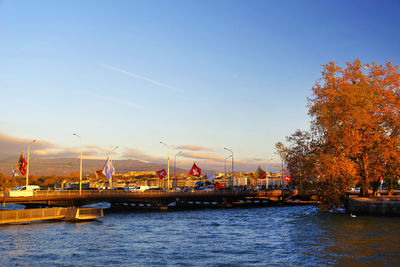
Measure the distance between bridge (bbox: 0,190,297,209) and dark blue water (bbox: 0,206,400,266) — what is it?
95.8 ft

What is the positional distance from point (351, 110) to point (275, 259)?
38.3 metres

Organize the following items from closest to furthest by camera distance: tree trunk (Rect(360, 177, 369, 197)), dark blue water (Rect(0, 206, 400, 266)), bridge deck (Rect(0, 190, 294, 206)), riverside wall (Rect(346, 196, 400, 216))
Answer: dark blue water (Rect(0, 206, 400, 266)) → riverside wall (Rect(346, 196, 400, 216)) → tree trunk (Rect(360, 177, 369, 197)) → bridge deck (Rect(0, 190, 294, 206))

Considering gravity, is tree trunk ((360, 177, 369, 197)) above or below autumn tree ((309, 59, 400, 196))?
below

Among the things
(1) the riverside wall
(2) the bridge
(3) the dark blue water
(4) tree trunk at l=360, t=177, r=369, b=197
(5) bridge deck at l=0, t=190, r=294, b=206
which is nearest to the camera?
(3) the dark blue water

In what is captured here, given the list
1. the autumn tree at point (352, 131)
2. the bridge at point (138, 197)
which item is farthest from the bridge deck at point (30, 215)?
the autumn tree at point (352, 131)

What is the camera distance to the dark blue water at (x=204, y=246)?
2745 cm

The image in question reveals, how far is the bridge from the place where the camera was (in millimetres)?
77562

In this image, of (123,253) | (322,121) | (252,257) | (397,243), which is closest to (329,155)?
(322,121)

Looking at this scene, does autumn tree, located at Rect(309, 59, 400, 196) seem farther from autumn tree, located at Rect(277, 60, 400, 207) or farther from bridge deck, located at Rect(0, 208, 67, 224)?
bridge deck, located at Rect(0, 208, 67, 224)

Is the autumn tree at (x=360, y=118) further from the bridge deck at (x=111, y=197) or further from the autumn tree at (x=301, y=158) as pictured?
the bridge deck at (x=111, y=197)

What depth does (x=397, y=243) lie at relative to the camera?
3391 centimetres

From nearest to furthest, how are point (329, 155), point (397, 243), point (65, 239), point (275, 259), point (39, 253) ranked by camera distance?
point (275, 259) → point (39, 253) → point (397, 243) → point (65, 239) → point (329, 155)

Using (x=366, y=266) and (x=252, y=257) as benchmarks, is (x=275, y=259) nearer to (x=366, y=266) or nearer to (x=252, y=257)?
(x=252, y=257)

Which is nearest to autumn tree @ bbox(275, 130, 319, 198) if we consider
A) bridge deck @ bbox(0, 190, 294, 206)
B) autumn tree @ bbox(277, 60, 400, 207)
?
autumn tree @ bbox(277, 60, 400, 207)
